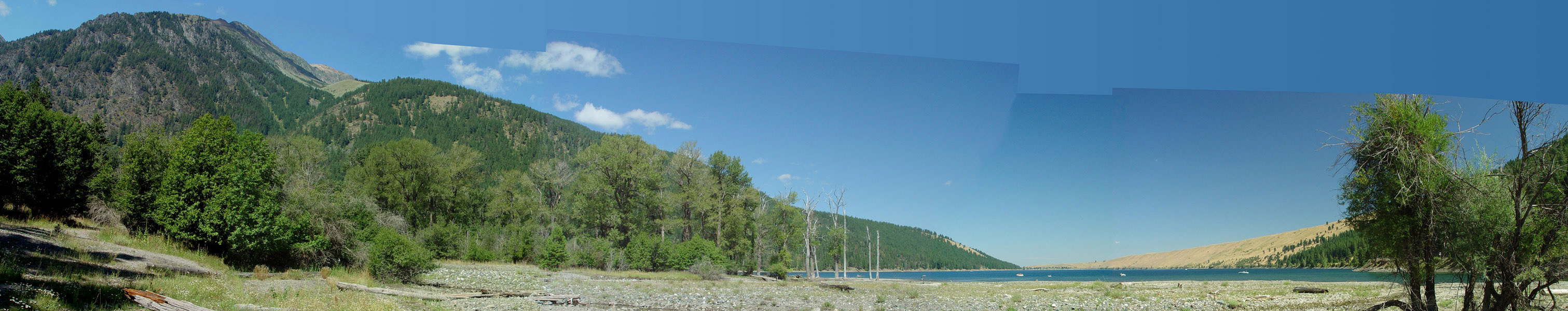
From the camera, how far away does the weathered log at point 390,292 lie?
1166 cm

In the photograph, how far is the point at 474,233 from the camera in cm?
3372

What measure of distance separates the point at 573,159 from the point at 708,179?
285 inches

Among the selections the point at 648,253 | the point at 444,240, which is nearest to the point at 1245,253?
the point at 648,253

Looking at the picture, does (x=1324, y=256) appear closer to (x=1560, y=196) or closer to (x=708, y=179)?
(x=708, y=179)

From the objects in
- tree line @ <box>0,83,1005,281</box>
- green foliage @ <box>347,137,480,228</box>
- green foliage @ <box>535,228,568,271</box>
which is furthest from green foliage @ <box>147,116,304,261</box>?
green foliage @ <box>347,137,480,228</box>

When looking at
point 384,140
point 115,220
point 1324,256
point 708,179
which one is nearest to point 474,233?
point 708,179

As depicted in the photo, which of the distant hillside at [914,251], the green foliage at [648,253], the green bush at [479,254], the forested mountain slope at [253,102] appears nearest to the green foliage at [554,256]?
the green foliage at [648,253]

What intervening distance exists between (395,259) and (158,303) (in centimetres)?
922

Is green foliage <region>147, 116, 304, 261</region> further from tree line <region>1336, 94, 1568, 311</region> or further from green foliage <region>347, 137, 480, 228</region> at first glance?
tree line <region>1336, 94, 1568, 311</region>

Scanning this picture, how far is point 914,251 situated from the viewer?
10369cm

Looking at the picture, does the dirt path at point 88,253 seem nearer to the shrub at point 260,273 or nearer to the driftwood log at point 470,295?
the shrub at point 260,273

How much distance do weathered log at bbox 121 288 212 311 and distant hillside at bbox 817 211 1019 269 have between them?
6003cm

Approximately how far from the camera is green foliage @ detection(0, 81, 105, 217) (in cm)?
1580

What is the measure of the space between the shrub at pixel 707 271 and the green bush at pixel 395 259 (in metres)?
11.6
